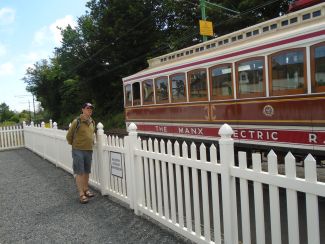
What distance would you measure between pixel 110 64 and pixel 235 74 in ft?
80.4

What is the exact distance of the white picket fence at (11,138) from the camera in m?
17.0

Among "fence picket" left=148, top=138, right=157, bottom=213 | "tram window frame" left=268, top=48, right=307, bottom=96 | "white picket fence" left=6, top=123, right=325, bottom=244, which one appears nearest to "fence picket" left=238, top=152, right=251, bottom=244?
"white picket fence" left=6, top=123, right=325, bottom=244

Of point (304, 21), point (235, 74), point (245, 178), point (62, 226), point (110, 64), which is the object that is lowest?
point (62, 226)

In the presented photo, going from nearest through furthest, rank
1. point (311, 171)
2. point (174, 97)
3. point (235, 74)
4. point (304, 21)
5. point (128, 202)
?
point (311, 171) < point (128, 202) < point (304, 21) < point (235, 74) < point (174, 97)

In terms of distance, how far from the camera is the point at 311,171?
2.92 meters

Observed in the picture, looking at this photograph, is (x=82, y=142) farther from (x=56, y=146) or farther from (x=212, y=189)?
(x=56, y=146)

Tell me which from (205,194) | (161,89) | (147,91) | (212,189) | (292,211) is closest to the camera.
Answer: (292,211)

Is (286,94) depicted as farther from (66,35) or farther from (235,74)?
(66,35)

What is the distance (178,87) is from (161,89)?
40.2 inches

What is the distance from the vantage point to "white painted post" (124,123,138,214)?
576cm

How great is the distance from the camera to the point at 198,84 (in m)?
9.70

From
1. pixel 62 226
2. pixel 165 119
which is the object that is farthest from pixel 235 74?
pixel 62 226

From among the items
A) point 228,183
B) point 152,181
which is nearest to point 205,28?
point 152,181

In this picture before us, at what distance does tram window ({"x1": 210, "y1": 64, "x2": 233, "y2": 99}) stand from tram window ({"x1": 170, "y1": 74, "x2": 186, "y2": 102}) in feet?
4.45
